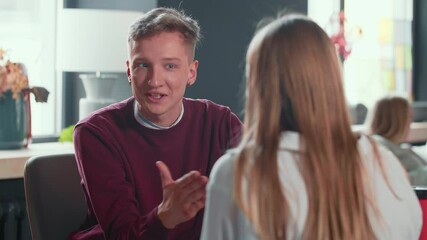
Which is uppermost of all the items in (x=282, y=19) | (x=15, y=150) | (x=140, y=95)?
(x=282, y=19)

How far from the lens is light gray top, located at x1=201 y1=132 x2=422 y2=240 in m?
1.33

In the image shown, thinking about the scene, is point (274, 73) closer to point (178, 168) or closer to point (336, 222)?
point (336, 222)

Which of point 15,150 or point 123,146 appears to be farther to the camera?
point 15,150

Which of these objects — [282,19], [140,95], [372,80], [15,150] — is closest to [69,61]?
[15,150]

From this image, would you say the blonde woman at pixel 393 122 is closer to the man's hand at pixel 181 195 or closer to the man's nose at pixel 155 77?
the man's nose at pixel 155 77

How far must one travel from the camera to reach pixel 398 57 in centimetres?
700

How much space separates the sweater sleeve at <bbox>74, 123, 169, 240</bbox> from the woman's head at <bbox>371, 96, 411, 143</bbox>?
2.37m

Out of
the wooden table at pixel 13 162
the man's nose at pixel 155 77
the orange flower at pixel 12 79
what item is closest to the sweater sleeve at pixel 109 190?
the man's nose at pixel 155 77

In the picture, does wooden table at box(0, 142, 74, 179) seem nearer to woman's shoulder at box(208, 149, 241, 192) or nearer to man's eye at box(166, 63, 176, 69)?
man's eye at box(166, 63, 176, 69)

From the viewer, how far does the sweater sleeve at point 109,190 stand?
5.62 feet

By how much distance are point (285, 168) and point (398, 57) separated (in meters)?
5.88

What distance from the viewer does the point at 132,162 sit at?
73.2 inches

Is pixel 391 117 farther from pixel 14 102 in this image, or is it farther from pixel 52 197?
pixel 52 197

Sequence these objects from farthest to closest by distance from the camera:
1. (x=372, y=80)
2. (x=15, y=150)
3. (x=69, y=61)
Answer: (x=372, y=80) → (x=69, y=61) → (x=15, y=150)
